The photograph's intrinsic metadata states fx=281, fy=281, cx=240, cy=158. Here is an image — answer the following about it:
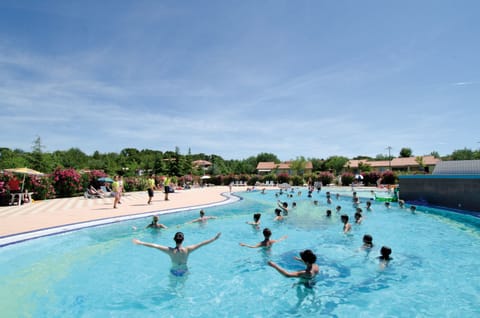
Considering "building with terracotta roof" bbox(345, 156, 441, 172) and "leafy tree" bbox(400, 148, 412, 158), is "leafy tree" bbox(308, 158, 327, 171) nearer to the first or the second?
"building with terracotta roof" bbox(345, 156, 441, 172)

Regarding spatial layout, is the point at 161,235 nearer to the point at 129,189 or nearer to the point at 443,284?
the point at 443,284

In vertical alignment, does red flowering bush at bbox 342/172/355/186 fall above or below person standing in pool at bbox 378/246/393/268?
above

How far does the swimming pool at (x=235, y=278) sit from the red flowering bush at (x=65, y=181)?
35.9 ft

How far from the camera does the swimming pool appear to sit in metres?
4.98

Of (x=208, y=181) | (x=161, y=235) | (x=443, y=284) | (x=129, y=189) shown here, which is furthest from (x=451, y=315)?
(x=208, y=181)

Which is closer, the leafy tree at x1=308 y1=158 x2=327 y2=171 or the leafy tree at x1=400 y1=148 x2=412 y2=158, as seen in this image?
the leafy tree at x1=308 y1=158 x2=327 y2=171

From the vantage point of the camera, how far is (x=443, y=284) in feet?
19.6

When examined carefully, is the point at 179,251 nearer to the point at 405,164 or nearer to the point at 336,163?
the point at 336,163

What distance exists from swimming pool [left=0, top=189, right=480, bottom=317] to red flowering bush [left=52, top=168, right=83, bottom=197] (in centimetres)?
1094

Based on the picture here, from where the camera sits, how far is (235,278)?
6473 mm

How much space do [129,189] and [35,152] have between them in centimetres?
2318

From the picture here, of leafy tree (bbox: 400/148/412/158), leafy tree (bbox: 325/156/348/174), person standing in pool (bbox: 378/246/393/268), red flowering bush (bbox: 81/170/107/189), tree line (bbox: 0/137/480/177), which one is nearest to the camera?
person standing in pool (bbox: 378/246/393/268)

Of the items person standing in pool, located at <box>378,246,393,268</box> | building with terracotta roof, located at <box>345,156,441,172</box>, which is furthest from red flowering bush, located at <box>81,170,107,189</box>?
building with terracotta roof, located at <box>345,156,441,172</box>

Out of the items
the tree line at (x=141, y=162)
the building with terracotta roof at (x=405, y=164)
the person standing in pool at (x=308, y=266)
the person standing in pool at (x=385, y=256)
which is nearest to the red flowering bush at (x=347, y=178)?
the tree line at (x=141, y=162)
